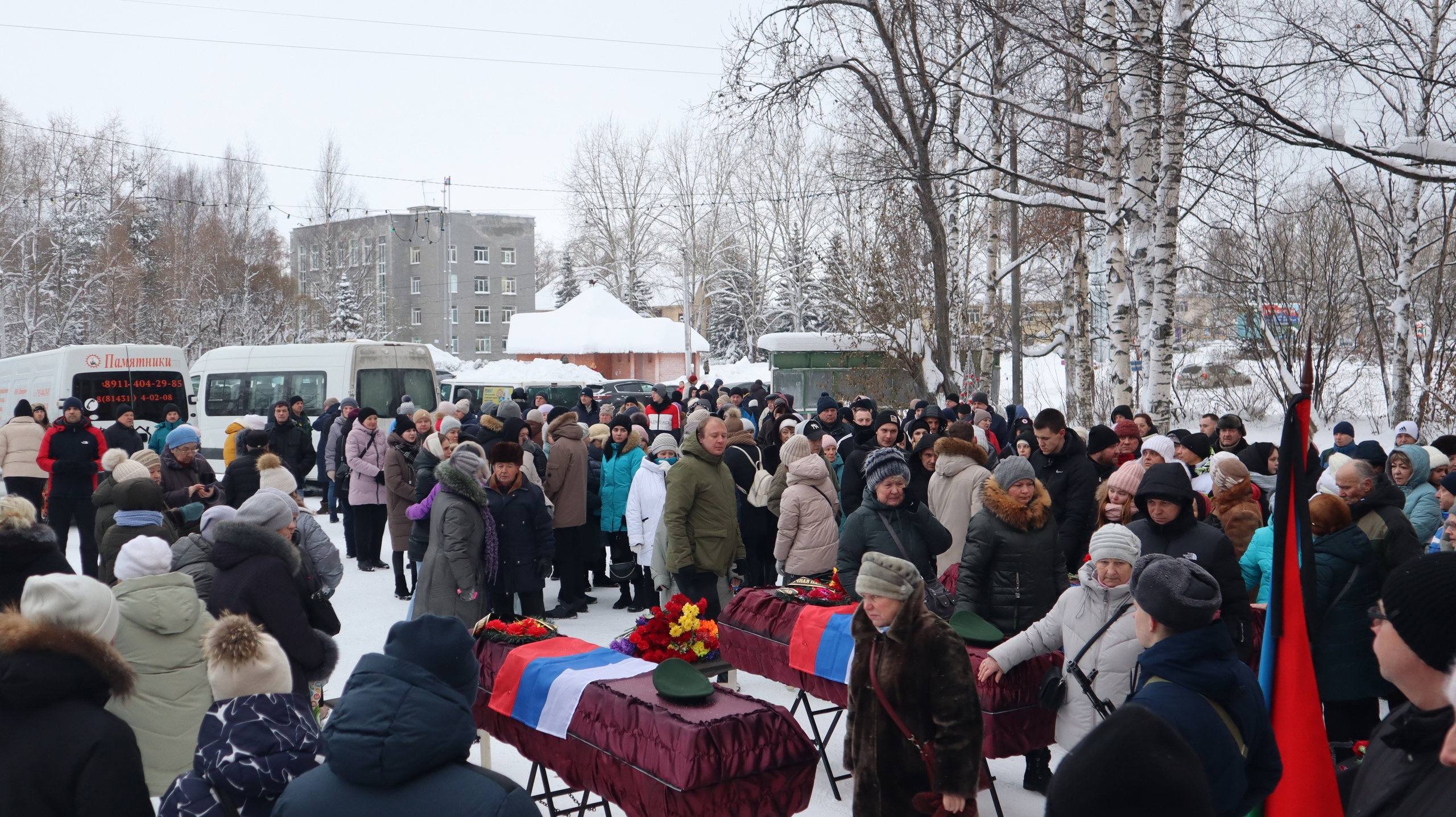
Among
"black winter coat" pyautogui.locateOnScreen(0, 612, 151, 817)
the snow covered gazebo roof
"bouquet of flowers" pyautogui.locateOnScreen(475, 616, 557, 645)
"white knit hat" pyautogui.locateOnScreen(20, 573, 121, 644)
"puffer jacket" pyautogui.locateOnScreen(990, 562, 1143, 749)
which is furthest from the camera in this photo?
the snow covered gazebo roof

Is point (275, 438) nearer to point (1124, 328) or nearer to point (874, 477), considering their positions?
point (874, 477)

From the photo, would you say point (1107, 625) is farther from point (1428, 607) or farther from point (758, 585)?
point (758, 585)

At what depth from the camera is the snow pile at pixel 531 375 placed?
2761 centimetres

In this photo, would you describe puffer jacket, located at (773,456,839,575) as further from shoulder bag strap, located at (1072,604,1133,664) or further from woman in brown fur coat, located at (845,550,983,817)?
woman in brown fur coat, located at (845,550,983,817)

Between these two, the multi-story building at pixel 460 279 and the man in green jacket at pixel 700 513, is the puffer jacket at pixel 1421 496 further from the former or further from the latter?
the multi-story building at pixel 460 279

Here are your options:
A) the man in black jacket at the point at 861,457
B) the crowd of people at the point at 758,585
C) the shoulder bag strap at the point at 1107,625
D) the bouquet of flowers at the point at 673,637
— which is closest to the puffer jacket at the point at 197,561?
the crowd of people at the point at 758,585

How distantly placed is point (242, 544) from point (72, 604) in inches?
60.5

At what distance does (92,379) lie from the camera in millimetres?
15492

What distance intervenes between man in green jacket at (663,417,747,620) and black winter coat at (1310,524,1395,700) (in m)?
3.64

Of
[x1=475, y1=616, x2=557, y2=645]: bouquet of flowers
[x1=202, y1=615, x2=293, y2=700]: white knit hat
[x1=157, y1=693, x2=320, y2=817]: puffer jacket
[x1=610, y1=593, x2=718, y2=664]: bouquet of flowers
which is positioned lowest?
[x1=610, y1=593, x2=718, y2=664]: bouquet of flowers

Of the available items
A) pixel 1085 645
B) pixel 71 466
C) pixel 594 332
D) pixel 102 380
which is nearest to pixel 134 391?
pixel 102 380

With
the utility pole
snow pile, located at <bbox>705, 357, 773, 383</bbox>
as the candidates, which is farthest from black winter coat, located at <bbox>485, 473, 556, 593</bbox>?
snow pile, located at <bbox>705, 357, 773, 383</bbox>

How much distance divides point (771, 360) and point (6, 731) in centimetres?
2247

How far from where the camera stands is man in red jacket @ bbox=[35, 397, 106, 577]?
33.4 ft
